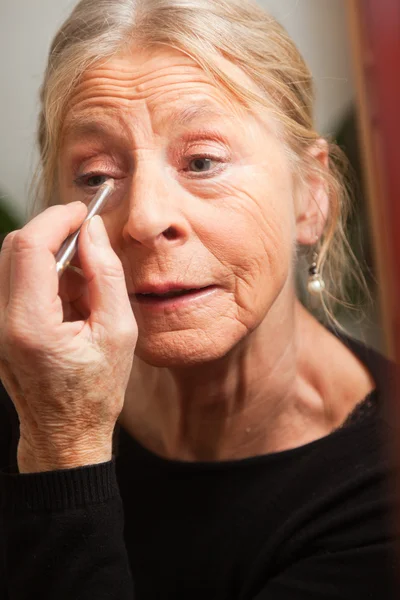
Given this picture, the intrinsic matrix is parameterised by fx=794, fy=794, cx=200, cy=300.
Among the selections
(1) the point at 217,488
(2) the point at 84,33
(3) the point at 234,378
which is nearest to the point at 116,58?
(2) the point at 84,33

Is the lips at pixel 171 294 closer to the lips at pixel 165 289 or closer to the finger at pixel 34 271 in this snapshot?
the lips at pixel 165 289

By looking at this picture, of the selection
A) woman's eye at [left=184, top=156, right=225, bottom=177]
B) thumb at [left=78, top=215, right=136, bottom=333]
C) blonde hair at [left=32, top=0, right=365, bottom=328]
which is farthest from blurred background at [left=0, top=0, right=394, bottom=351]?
thumb at [left=78, top=215, right=136, bottom=333]

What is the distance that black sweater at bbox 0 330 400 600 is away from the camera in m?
0.75

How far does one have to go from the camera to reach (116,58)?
82cm

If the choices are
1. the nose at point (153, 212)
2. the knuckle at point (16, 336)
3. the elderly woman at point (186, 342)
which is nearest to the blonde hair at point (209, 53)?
the elderly woman at point (186, 342)

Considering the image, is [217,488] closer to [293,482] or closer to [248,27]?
[293,482]

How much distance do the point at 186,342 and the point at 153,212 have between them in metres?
0.14

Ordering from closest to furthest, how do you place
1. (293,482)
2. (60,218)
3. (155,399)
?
(60,218)
(293,482)
(155,399)

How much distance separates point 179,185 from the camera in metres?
0.81

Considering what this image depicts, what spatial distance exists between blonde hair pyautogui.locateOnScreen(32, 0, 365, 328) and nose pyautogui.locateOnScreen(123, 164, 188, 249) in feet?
0.41

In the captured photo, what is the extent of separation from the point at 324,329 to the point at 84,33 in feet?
1.50

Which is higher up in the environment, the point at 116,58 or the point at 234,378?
the point at 116,58

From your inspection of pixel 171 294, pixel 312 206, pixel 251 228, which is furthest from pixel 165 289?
pixel 312 206

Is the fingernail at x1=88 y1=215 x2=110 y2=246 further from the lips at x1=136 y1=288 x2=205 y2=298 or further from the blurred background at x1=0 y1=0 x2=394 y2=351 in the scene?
the blurred background at x1=0 y1=0 x2=394 y2=351
